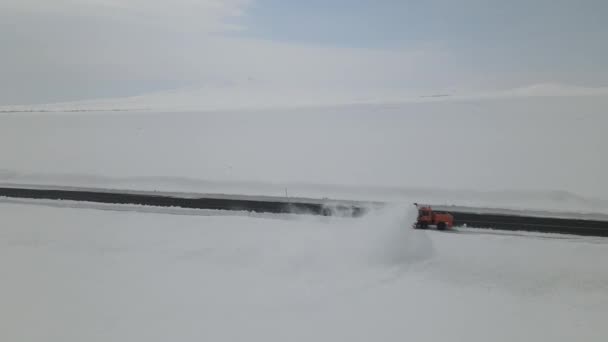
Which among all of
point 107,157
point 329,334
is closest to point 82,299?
point 329,334

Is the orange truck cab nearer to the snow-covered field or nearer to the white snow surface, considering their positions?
the snow-covered field

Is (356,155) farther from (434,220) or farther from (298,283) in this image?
(298,283)

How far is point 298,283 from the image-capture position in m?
15.8

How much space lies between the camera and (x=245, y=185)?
104 feet

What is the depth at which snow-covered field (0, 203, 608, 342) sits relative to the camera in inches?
509

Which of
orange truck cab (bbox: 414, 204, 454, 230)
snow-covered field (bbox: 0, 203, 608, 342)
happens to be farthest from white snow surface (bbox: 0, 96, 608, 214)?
snow-covered field (bbox: 0, 203, 608, 342)

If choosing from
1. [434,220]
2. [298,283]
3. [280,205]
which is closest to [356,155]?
[280,205]

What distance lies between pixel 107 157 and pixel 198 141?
1035cm

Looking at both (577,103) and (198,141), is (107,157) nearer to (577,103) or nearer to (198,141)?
(198,141)

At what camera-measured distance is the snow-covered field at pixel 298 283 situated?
12.9 meters

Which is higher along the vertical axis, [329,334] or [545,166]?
[545,166]

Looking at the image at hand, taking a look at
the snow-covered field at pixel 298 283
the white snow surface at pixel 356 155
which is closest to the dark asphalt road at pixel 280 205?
the snow-covered field at pixel 298 283

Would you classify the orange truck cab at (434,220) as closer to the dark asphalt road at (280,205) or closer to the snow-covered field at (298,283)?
the snow-covered field at (298,283)

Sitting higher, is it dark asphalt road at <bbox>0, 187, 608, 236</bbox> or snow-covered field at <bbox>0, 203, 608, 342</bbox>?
dark asphalt road at <bbox>0, 187, 608, 236</bbox>
